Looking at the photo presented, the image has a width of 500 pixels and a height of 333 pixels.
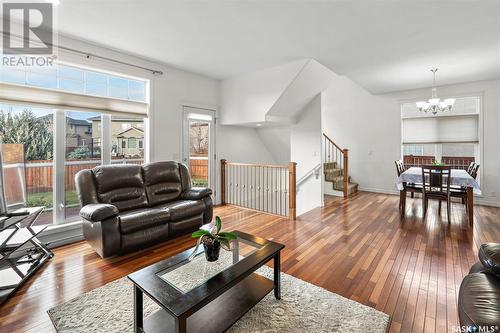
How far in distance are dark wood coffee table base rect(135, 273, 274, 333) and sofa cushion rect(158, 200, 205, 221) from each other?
5.06 ft

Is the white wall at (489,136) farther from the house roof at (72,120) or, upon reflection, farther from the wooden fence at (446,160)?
the house roof at (72,120)

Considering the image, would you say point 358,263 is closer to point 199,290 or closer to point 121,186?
point 199,290

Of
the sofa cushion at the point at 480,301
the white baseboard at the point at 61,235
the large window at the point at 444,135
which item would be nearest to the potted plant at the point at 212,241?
the sofa cushion at the point at 480,301

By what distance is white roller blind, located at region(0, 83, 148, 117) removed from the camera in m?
2.80

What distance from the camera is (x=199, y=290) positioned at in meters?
1.43

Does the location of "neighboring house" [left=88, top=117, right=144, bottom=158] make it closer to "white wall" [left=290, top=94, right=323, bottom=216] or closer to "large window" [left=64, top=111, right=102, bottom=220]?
"large window" [left=64, top=111, right=102, bottom=220]

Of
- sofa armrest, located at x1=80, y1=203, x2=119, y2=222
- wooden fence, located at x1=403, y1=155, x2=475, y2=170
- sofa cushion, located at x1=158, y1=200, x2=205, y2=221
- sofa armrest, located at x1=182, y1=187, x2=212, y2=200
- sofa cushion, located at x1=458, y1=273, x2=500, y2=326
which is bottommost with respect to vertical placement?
sofa cushion, located at x1=458, y1=273, x2=500, y2=326

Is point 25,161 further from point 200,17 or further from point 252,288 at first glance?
point 252,288

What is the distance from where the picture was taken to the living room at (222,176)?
1781 mm

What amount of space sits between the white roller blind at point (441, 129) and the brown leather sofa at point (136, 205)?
5.80 m

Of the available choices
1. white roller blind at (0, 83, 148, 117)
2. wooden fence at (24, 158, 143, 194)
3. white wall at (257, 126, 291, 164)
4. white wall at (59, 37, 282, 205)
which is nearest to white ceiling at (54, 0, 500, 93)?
white wall at (59, 37, 282, 205)

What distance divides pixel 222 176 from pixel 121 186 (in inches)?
95.3

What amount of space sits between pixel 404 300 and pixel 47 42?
494 cm

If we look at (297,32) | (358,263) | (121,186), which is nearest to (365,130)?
(297,32)
